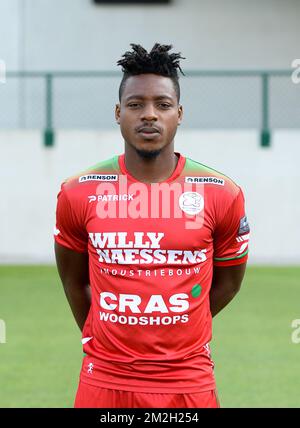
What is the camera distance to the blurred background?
911 cm

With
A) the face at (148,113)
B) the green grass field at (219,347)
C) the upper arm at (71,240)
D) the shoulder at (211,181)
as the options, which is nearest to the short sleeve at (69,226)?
Result: the upper arm at (71,240)

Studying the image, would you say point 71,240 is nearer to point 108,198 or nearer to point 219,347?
point 108,198

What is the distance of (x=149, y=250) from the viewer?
13.1 feet

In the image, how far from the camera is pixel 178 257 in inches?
158

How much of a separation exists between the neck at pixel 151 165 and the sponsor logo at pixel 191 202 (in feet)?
0.40

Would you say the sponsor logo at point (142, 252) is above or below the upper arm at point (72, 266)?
above

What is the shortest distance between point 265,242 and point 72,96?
4418 millimetres

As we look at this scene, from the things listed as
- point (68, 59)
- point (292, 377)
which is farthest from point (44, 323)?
point (68, 59)

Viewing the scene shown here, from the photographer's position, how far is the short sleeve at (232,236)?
422 centimetres

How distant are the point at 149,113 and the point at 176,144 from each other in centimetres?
1308

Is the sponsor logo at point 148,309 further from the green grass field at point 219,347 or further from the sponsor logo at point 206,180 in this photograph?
the green grass field at point 219,347

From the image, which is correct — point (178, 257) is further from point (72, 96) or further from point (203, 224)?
point (72, 96)

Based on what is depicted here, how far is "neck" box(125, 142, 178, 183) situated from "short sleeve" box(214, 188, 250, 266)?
1.03 feet
